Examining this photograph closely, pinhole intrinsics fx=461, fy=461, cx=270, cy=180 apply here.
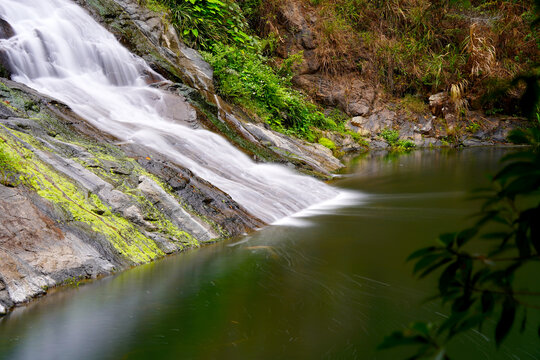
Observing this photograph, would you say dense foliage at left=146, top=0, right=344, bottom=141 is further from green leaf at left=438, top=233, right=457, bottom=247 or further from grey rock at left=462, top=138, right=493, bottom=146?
green leaf at left=438, top=233, right=457, bottom=247

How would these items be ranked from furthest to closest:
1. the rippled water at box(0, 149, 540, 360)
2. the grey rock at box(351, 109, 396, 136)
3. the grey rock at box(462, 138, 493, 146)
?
the grey rock at box(351, 109, 396, 136) < the grey rock at box(462, 138, 493, 146) < the rippled water at box(0, 149, 540, 360)

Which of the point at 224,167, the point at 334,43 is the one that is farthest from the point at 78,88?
the point at 334,43

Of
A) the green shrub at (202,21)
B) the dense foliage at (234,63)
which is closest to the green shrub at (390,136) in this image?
the dense foliage at (234,63)

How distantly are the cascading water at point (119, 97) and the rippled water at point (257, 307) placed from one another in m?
1.68

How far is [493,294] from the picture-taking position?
Result: 2.91ft

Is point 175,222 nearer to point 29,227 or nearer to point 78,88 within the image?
point 29,227

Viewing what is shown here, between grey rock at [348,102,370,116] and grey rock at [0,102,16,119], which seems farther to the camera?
grey rock at [348,102,370,116]

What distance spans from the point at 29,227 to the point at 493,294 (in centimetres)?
378

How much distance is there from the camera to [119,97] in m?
8.88

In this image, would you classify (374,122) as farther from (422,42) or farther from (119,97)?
(119,97)

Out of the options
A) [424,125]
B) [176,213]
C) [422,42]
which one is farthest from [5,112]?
[422,42]

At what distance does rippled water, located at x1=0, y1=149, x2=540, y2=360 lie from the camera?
2.84 m

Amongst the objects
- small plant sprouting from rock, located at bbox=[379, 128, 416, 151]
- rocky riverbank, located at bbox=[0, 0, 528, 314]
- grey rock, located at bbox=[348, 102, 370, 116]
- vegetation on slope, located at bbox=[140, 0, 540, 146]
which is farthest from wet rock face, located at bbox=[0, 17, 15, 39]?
small plant sprouting from rock, located at bbox=[379, 128, 416, 151]

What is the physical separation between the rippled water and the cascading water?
1.68 meters
